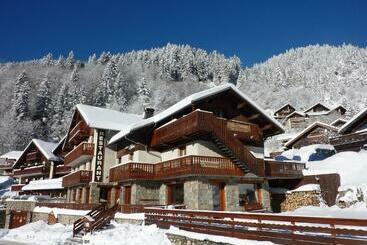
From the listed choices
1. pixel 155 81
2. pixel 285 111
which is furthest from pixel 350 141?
pixel 155 81

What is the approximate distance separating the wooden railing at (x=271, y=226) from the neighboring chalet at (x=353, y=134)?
22694mm

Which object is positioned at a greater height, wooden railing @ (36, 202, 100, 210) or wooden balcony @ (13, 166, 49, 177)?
wooden balcony @ (13, 166, 49, 177)

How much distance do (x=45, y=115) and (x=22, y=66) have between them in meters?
61.3

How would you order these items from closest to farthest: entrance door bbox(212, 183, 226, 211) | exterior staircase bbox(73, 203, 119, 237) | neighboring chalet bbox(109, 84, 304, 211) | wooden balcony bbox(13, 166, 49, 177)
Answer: exterior staircase bbox(73, 203, 119, 237)
neighboring chalet bbox(109, 84, 304, 211)
entrance door bbox(212, 183, 226, 211)
wooden balcony bbox(13, 166, 49, 177)

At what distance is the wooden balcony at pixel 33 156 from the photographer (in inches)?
2143

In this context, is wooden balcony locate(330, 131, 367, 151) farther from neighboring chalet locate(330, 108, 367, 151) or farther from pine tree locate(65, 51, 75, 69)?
pine tree locate(65, 51, 75, 69)

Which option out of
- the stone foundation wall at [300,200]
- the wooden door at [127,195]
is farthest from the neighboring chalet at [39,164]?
the stone foundation wall at [300,200]

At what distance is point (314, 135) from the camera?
50.7m

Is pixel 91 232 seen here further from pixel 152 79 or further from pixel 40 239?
pixel 152 79

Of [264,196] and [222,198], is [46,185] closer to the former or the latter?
[222,198]

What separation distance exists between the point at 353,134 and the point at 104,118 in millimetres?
26374

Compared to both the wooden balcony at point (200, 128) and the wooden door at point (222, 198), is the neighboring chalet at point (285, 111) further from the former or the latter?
the wooden door at point (222, 198)

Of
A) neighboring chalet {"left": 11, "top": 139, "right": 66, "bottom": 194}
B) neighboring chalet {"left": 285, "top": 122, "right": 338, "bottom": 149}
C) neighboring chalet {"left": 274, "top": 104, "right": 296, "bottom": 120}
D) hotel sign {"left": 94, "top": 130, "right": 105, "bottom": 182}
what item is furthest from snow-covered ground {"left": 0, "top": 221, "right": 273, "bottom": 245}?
neighboring chalet {"left": 274, "top": 104, "right": 296, "bottom": 120}

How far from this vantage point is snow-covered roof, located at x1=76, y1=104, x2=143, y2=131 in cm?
3244
